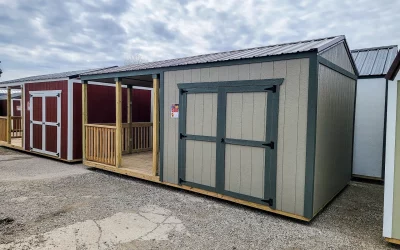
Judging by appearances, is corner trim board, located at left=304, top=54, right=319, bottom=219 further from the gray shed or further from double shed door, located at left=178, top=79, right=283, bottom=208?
double shed door, located at left=178, top=79, right=283, bottom=208

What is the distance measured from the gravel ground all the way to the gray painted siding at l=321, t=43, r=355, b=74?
216cm

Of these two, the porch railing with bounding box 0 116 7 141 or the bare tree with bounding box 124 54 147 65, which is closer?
the porch railing with bounding box 0 116 7 141

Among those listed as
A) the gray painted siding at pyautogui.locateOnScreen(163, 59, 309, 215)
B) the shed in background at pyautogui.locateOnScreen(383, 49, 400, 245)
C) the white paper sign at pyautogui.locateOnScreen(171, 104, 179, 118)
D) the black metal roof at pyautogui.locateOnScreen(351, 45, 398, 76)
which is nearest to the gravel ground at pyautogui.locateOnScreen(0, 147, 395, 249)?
the shed in background at pyautogui.locateOnScreen(383, 49, 400, 245)

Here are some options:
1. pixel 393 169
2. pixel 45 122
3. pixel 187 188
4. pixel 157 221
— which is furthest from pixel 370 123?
pixel 45 122

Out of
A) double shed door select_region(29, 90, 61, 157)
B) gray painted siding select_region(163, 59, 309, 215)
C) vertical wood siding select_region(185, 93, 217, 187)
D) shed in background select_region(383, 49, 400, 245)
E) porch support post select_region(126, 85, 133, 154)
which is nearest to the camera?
shed in background select_region(383, 49, 400, 245)

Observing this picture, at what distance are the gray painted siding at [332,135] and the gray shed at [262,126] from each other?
1 centimetres

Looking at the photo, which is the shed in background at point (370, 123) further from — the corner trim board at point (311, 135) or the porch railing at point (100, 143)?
the porch railing at point (100, 143)

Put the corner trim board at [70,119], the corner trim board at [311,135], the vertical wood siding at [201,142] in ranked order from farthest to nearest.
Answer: the corner trim board at [70,119], the vertical wood siding at [201,142], the corner trim board at [311,135]

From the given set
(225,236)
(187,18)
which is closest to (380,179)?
(225,236)

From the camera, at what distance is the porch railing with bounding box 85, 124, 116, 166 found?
5756mm

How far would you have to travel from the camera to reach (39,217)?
3305 millimetres

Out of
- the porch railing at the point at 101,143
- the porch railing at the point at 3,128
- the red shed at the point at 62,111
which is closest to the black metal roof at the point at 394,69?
the porch railing at the point at 101,143

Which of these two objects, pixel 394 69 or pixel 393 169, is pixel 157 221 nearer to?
pixel 393 169

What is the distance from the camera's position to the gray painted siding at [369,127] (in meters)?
5.48
